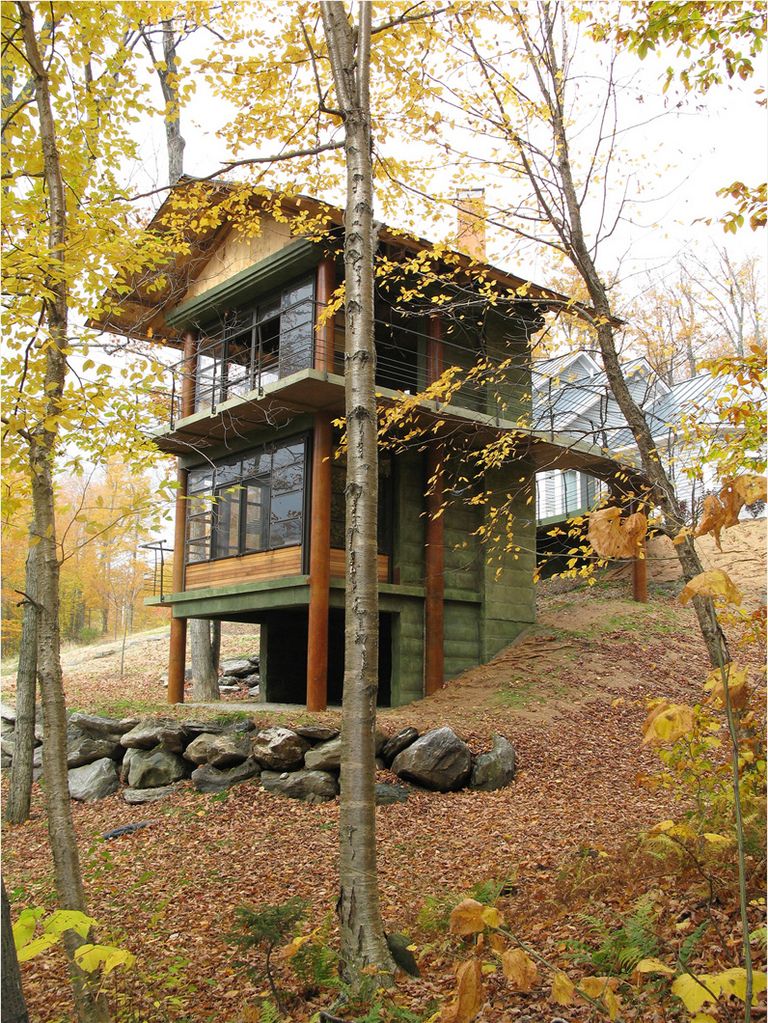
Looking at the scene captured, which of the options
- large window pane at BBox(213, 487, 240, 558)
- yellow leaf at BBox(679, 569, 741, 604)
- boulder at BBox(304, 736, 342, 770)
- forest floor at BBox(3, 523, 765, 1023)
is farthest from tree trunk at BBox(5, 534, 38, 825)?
yellow leaf at BBox(679, 569, 741, 604)

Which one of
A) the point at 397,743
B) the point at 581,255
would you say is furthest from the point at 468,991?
the point at 397,743

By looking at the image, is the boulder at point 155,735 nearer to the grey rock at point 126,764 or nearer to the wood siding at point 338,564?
the grey rock at point 126,764

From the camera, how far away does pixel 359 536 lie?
17.6ft

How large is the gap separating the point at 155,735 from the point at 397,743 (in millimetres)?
3768

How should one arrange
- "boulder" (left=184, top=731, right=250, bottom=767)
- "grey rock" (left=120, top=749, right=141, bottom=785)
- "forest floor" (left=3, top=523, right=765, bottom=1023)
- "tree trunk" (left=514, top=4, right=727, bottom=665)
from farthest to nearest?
1. "grey rock" (left=120, top=749, right=141, bottom=785)
2. "boulder" (left=184, top=731, right=250, bottom=767)
3. "tree trunk" (left=514, top=4, right=727, bottom=665)
4. "forest floor" (left=3, top=523, right=765, bottom=1023)

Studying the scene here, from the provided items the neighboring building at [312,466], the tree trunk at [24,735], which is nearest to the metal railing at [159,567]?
the neighboring building at [312,466]

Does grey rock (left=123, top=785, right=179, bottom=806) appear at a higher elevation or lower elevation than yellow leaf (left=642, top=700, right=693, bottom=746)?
lower

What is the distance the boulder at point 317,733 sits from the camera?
10.8 metres

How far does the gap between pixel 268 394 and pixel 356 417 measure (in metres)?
7.73

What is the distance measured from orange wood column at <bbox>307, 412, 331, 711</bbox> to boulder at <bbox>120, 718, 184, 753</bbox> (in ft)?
7.30

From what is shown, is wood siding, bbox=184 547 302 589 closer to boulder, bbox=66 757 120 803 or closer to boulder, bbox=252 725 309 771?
boulder, bbox=252 725 309 771

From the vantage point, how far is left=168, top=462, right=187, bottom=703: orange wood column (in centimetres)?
1627

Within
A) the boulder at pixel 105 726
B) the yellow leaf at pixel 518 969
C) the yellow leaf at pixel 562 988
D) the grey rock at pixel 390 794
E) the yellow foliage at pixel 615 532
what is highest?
the yellow foliage at pixel 615 532

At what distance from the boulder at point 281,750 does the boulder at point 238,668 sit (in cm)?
1059
